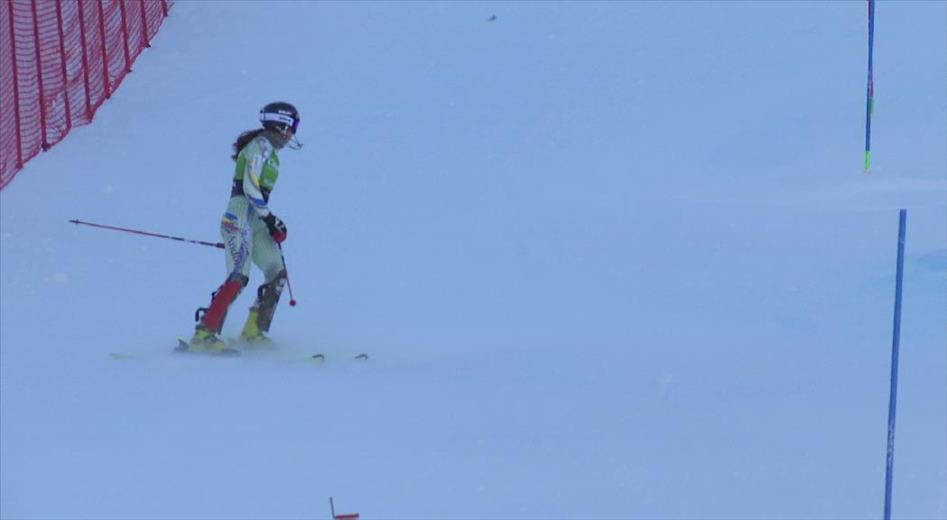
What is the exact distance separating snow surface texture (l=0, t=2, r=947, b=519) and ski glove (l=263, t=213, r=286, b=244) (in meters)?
0.67

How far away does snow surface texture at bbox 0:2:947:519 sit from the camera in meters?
7.18

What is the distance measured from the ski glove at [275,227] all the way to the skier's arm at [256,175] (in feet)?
0.15

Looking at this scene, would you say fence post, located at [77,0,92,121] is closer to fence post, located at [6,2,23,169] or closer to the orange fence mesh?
the orange fence mesh

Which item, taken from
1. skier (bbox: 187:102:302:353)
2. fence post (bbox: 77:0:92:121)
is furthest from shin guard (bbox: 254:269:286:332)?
fence post (bbox: 77:0:92:121)

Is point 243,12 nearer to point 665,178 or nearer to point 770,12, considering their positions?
point 770,12

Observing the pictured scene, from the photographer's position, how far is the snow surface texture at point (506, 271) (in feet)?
23.6

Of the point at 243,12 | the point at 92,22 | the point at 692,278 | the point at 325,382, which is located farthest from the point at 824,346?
the point at 243,12

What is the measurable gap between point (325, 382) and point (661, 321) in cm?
244

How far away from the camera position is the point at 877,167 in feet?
47.1

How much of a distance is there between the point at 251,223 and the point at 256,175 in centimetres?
32

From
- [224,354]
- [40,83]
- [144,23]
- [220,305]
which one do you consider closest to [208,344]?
[224,354]

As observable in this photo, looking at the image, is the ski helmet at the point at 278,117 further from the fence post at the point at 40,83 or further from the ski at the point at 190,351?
the fence post at the point at 40,83

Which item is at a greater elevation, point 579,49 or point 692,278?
point 579,49

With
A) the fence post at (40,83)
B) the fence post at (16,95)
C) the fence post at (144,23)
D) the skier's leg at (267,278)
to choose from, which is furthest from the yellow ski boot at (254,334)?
the fence post at (144,23)
